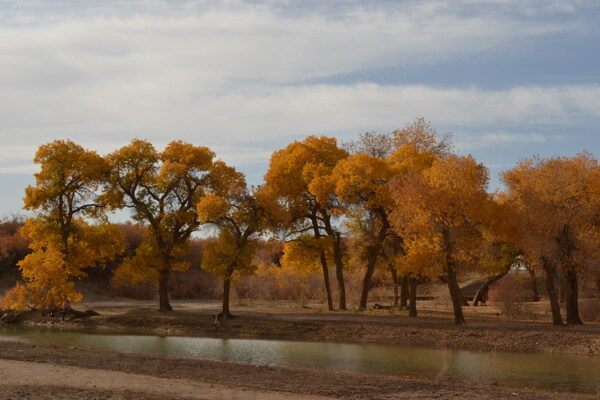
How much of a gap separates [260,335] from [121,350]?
9.91m

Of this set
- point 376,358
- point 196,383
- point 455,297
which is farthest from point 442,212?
point 196,383

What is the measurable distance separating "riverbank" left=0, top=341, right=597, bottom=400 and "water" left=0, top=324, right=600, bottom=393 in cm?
204

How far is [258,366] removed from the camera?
936 inches

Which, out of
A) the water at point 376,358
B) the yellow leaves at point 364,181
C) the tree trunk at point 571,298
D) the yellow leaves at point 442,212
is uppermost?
the yellow leaves at point 364,181

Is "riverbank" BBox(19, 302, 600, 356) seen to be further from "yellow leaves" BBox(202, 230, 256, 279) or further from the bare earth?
"yellow leaves" BBox(202, 230, 256, 279)

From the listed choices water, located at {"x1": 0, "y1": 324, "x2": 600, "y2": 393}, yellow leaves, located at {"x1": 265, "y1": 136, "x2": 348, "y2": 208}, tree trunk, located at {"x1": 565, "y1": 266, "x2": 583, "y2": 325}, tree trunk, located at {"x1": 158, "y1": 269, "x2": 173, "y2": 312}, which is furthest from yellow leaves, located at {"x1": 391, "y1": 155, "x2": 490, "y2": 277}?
tree trunk, located at {"x1": 158, "y1": 269, "x2": 173, "y2": 312}

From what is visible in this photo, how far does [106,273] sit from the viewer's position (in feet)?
227

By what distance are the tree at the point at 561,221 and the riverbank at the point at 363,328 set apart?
9.63ft

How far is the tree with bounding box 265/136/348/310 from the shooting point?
45062mm

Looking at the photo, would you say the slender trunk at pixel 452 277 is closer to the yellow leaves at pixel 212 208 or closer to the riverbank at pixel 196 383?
the yellow leaves at pixel 212 208

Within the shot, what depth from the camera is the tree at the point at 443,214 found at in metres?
35.9

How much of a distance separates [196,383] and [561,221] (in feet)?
78.4

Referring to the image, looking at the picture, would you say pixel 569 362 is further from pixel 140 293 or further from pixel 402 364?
pixel 140 293

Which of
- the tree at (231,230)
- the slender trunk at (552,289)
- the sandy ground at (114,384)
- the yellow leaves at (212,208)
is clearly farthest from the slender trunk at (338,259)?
the sandy ground at (114,384)
